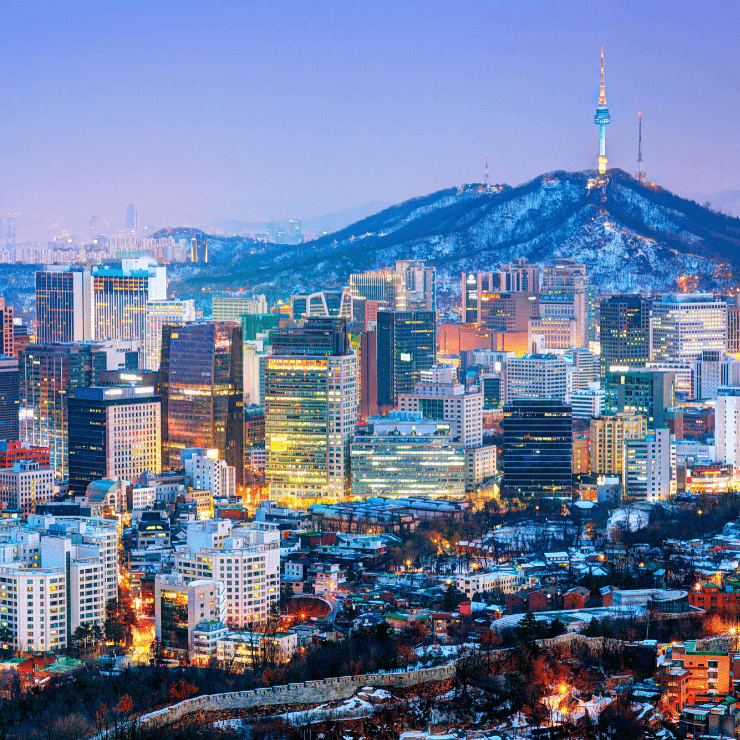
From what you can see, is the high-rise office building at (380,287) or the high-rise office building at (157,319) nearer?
the high-rise office building at (157,319)

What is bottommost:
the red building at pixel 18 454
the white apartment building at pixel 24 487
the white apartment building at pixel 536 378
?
the white apartment building at pixel 24 487

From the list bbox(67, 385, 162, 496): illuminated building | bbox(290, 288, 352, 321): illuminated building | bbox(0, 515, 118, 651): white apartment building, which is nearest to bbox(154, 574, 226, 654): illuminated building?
bbox(0, 515, 118, 651): white apartment building

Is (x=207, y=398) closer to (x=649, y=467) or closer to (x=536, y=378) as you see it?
(x=649, y=467)

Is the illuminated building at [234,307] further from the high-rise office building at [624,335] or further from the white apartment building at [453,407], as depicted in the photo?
the white apartment building at [453,407]

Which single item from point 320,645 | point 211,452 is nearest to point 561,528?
point 211,452

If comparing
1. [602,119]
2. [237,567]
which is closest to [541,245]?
[602,119]

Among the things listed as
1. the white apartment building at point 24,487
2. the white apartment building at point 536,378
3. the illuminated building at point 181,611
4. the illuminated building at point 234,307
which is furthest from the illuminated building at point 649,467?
the illuminated building at point 234,307
